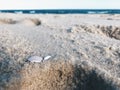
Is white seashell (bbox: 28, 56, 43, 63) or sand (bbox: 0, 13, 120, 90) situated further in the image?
white seashell (bbox: 28, 56, 43, 63)

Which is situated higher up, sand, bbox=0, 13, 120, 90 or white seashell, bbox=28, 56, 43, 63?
white seashell, bbox=28, 56, 43, 63

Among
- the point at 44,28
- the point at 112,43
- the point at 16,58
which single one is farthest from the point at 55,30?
the point at 16,58

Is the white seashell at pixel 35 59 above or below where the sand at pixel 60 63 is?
above

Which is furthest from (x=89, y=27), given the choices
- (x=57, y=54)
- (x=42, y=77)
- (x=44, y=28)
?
(x=42, y=77)

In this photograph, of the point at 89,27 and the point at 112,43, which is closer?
the point at 112,43

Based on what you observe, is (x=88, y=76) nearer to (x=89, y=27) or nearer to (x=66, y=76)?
(x=66, y=76)

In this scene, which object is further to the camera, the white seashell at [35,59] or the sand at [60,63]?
the white seashell at [35,59]

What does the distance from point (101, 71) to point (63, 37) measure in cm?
108

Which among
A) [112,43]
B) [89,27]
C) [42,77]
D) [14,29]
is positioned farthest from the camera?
[89,27]

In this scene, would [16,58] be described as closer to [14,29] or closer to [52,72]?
[52,72]

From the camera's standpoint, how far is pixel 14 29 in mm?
5445

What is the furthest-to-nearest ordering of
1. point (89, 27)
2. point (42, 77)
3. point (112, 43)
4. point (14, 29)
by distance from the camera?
point (89, 27) → point (14, 29) → point (112, 43) → point (42, 77)

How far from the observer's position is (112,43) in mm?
4762

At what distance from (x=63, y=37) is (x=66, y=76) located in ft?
3.41
